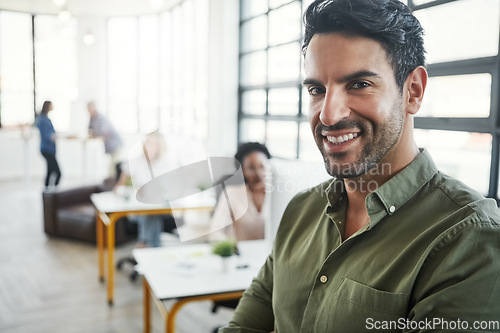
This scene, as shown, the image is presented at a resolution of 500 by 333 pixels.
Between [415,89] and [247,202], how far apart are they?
1929 mm

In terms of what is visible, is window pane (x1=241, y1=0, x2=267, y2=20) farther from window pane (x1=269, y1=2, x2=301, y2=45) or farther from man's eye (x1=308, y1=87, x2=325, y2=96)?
man's eye (x1=308, y1=87, x2=325, y2=96)

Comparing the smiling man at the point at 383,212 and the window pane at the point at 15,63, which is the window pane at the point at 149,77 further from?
the smiling man at the point at 383,212

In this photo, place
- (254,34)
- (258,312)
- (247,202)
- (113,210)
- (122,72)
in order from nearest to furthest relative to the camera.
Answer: (258,312), (247,202), (113,210), (254,34), (122,72)

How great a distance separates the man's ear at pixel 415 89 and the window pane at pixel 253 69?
4189 millimetres

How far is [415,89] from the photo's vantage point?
3.09 feet

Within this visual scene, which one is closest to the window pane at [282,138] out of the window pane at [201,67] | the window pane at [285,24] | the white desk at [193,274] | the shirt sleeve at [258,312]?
the window pane at [285,24]

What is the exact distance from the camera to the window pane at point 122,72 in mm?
5840

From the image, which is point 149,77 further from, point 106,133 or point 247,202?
point 247,202

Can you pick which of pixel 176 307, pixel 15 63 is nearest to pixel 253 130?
pixel 15 63

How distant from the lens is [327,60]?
923 mm

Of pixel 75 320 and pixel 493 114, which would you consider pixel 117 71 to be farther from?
pixel 493 114

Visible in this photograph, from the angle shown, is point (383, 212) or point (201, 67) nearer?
point (383, 212)

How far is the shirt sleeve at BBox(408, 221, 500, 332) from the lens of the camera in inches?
28.6

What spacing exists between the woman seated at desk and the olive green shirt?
4.82ft
